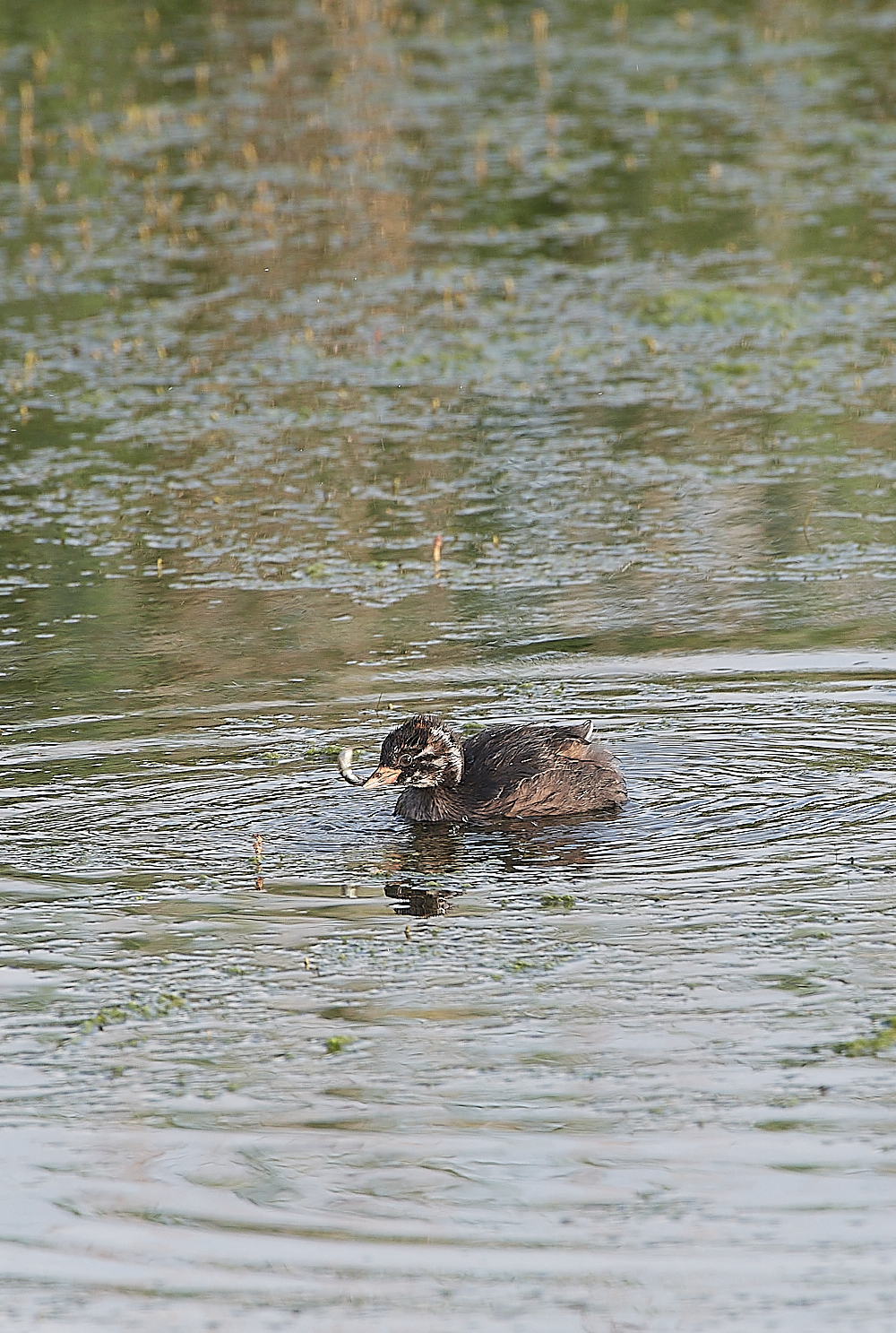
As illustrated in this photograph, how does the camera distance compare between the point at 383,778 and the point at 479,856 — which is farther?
the point at 383,778

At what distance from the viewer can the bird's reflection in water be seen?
7.71 metres

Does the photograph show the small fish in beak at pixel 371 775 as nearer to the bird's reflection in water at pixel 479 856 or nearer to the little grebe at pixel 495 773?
the little grebe at pixel 495 773

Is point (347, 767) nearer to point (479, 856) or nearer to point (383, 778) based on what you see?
point (383, 778)

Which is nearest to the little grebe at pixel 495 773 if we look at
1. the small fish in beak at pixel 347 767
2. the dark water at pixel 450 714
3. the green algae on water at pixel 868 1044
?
the small fish in beak at pixel 347 767

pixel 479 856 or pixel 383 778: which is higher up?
pixel 383 778

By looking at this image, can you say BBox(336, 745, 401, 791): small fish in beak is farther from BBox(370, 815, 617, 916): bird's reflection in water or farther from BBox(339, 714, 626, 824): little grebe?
BBox(370, 815, 617, 916): bird's reflection in water

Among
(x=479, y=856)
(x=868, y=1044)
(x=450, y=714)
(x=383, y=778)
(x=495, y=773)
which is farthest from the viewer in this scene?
(x=450, y=714)

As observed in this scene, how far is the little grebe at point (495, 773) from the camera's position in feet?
27.7

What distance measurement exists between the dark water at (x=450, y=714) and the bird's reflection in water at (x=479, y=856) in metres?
0.04

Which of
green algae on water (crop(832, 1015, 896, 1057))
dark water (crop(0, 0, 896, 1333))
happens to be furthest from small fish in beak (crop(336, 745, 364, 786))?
green algae on water (crop(832, 1015, 896, 1057))

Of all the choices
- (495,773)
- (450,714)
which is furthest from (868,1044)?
(450,714)

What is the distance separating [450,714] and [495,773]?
3.10ft

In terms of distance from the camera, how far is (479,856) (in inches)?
323

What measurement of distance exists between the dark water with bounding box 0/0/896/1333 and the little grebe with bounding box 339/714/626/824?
0.54 ft
